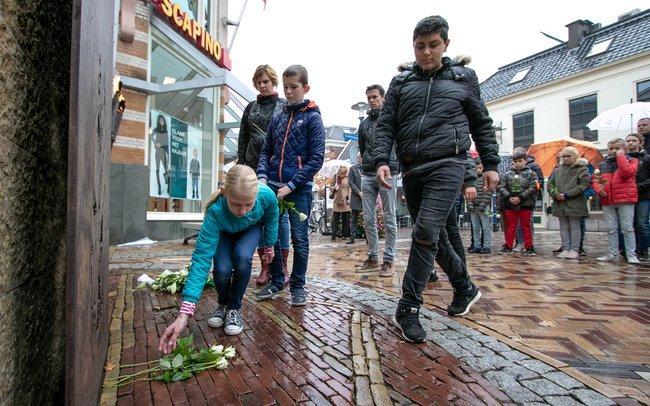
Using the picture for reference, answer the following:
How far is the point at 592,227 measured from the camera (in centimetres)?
1695

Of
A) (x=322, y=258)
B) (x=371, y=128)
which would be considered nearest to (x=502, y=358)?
(x=371, y=128)

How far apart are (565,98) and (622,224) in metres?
18.2

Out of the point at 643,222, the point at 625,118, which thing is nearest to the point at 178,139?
the point at 643,222

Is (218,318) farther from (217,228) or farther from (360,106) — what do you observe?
(360,106)

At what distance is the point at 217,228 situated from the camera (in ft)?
8.34

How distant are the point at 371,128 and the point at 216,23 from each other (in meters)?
8.71

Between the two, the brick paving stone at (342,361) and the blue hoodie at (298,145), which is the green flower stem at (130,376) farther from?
the blue hoodie at (298,145)

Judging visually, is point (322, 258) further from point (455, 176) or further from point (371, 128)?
point (455, 176)

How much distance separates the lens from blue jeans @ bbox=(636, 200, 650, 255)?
605cm

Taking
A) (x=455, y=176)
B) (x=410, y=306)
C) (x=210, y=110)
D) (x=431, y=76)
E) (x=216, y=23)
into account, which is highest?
(x=216, y=23)

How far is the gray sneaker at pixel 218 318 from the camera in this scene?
9.00ft

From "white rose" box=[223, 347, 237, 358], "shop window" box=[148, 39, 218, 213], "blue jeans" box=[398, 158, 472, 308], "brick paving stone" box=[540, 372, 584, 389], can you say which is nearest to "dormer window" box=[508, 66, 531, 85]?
"shop window" box=[148, 39, 218, 213]

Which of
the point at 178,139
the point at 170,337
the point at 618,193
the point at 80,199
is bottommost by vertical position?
the point at 170,337

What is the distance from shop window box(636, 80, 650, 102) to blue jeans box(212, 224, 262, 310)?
2110cm
